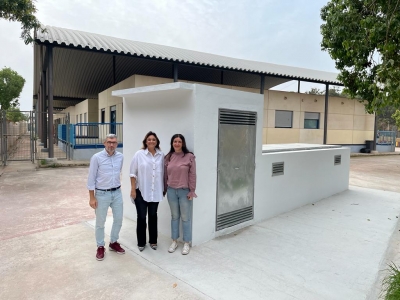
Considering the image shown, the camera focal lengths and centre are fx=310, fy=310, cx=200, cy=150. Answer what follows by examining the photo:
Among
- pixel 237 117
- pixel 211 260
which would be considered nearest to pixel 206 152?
pixel 237 117

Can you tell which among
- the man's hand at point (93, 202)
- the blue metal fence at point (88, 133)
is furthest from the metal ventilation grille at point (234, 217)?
the blue metal fence at point (88, 133)

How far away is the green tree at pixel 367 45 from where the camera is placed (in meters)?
4.35

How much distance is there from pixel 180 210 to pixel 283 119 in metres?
16.5

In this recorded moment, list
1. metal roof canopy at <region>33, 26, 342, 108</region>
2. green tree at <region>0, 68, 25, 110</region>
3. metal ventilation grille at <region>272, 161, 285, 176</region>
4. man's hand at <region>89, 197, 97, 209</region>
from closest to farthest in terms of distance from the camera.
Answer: man's hand at <region>89, 197, 97, 209</region> < metal ventilation grille at <region>272, 161, 285, 176</region> < metal roof canopy at <region>33, 26, 342, 108</region> < green tree at <region>0, 68, 25, 110</region>

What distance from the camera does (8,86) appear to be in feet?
121

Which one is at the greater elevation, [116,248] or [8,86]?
[8,86]

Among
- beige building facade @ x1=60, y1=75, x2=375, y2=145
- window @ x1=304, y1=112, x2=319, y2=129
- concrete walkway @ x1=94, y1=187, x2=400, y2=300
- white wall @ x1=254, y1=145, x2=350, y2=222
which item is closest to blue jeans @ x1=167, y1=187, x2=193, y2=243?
concrete walkway @ x1=94, y1=187, x2=400, y2=300

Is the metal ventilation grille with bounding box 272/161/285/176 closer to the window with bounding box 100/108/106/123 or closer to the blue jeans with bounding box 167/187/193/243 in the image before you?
the blue jeans with bounding box 167/187/193/243

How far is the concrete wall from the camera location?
4164 mm

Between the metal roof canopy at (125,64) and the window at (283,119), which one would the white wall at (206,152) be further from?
the window at (283,119)

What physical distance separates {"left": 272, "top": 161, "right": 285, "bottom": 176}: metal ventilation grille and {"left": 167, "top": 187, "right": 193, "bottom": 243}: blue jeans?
220 cm

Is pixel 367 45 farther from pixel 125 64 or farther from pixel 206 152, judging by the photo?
pixel 125 64

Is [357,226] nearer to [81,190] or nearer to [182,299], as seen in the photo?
[182,299]

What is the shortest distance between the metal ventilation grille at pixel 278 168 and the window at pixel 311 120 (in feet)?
50.8
